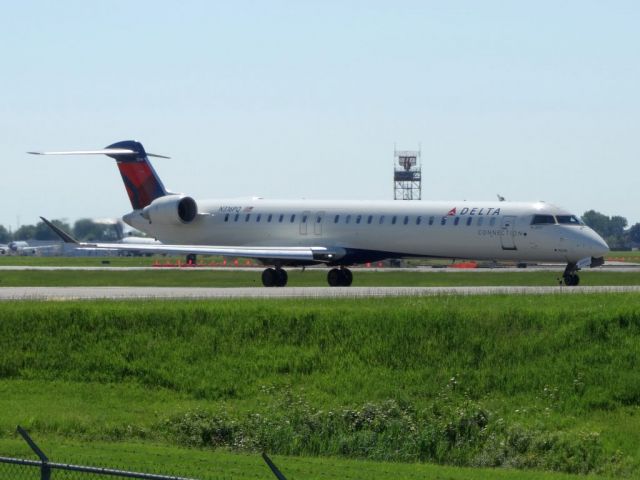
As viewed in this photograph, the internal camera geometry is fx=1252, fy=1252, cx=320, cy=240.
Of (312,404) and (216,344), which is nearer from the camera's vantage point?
(312,404)

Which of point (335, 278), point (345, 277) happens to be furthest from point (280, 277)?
point (345, 277)

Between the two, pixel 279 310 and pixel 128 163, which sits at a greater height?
pixel 128 163

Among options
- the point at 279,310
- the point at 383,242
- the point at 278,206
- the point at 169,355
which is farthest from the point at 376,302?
the point at 278,206

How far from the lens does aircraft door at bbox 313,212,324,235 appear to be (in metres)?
53.5

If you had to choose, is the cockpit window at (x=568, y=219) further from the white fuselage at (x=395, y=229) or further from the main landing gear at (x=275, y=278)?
the main landing gear at (x=275, y=278)

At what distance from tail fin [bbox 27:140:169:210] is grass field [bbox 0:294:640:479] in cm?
2828

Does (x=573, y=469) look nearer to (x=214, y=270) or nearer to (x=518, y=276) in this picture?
(x=518, y=276)

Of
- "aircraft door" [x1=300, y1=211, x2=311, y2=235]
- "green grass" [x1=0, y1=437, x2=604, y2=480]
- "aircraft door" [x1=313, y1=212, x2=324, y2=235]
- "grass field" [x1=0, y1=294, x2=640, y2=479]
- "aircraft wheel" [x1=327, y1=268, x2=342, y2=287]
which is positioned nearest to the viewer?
"green grass" [x1=0, y1=437, x2=604, y2=480]

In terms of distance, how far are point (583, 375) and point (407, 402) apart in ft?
11.9

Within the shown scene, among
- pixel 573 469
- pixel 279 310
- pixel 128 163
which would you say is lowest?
pixel 573 469

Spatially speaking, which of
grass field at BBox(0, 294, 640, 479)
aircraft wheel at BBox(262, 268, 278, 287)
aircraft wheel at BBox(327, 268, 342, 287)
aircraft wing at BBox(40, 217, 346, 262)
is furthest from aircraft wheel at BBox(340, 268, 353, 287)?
grass field at BBox(0, 294, 640, 479)

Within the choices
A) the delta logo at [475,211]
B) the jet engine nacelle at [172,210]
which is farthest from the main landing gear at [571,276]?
the jet engine nacelle at [172,210]

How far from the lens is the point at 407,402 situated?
2425cm

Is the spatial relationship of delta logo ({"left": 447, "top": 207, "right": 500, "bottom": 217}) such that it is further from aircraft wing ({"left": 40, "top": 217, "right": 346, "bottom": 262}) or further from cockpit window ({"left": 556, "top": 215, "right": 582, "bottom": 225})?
aircraft wing ({"left": 40, "top": 217, "right": 346, "bottom": 262})
